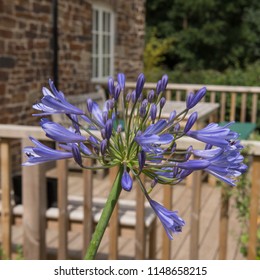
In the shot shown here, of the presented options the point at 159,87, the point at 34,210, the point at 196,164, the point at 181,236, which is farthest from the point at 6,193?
the point at 196,164

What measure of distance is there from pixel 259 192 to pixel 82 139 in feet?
6.76

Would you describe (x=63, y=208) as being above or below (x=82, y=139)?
below

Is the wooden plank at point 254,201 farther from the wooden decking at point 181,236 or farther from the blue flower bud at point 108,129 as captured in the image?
the blue flower bud at point 108,129

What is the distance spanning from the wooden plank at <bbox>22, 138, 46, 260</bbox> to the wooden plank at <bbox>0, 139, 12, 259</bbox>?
96mm

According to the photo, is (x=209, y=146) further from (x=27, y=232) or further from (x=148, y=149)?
(x=27, y=232)

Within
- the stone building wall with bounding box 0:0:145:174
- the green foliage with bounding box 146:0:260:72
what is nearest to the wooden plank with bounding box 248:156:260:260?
the stone building wall with bounding box 0:0:145:174

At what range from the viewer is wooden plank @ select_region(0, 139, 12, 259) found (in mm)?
2757

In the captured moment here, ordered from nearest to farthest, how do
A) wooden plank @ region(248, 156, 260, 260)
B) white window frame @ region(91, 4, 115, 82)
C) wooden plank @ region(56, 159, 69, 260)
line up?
wooden plank @ region(248, 156, 260, 260) → wooden plank @ region(56, 159, 69, 260) → white window frame @ region(91, 4, 115, 82)

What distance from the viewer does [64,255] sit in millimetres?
2926

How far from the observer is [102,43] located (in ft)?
29.0

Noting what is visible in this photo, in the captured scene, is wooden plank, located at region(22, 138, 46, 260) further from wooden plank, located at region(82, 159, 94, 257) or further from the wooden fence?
wooden plank, located at region(82, 159, 94, 257)

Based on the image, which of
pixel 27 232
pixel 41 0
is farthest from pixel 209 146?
pixel 41 0

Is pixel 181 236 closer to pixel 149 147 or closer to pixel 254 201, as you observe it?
pixel 254 201

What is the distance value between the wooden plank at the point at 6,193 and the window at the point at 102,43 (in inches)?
231
